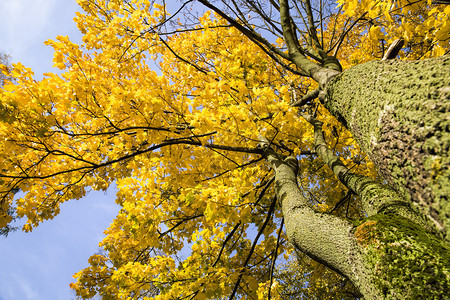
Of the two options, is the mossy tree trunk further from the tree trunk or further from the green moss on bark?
the tree trunk

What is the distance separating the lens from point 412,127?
78 cm

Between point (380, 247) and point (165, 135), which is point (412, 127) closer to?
point (380, 247)

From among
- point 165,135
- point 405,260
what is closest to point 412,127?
point 405,260

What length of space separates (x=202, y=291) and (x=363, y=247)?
2.13 metres

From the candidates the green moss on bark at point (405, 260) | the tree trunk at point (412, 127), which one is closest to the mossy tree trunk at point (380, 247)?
the green moss on bark at point (405, 260)

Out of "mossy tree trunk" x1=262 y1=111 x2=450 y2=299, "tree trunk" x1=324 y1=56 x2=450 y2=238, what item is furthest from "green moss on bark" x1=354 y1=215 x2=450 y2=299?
"tree trunk" x1=324 y1=56 x2=450 y2=238

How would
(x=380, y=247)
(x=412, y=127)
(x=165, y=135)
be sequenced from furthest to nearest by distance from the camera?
(x=165, y=135), (x=380, y=247), (x=412, y=127)

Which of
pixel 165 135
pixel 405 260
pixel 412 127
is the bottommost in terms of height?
pixel 405 260

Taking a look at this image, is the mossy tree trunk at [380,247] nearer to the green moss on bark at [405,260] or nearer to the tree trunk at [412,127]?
the green moss on bark at [405,260]

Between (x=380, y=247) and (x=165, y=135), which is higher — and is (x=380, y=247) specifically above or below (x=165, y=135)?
below

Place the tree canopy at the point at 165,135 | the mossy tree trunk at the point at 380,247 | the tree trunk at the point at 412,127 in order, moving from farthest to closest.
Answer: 1. the tree canopy at the point at 165,135
2. the mossy tree trunk at the point at 380,247
3. the tree trunk at the point at 412,127

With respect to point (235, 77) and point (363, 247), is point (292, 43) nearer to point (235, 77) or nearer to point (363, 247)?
point (235, 77)

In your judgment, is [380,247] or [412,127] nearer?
[412,127]

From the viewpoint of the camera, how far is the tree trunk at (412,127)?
678 millimetres
